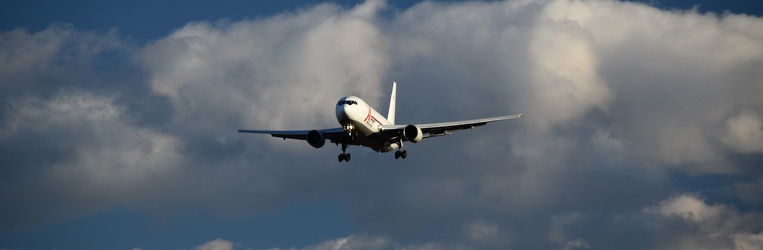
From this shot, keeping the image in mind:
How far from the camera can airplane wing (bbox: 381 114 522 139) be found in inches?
3789

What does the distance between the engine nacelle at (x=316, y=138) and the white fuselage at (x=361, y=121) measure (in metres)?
2.95

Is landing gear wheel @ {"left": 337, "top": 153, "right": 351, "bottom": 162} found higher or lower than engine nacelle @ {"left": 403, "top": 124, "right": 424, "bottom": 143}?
higher

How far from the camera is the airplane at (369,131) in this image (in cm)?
9231

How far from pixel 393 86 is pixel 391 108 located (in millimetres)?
3418

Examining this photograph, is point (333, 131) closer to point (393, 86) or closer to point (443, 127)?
point (443, 127)

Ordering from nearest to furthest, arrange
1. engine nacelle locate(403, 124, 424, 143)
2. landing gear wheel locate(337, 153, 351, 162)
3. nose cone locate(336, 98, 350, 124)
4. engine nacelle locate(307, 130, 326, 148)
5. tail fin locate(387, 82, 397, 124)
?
1. nose cone locate(336, 98, 350, 124)
2. engine nacelle locate(403, 124, 424, 143)
3. engine nacelle locate(307, 130, 326, 148)
4. landing gear wheel locate(337, 153, 351, 162)
5. tail fin locate(387, 82, 397, 124)

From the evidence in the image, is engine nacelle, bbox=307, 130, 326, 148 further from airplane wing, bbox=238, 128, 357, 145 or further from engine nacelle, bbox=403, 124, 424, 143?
engine nacelle, bbox=403, 124, 424, 143

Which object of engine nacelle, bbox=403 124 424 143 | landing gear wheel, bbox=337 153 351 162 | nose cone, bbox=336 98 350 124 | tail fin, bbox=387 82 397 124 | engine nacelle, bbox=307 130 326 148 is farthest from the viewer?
tail fin, bbox=387 82 397 124

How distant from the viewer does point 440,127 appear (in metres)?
98.0

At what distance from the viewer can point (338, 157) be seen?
102625 millimetres

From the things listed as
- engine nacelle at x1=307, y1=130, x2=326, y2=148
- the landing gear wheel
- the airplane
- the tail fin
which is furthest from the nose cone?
the tail fin

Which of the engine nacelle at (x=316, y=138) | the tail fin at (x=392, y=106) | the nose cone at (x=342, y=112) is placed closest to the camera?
the nose cone at (x=342, y=112)

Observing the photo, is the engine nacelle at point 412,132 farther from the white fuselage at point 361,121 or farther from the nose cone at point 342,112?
the nose cone at point 342,112

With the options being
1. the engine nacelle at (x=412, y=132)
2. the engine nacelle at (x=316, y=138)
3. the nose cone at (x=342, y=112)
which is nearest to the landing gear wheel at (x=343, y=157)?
the engine nacelle at (x=316, y=138)
